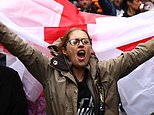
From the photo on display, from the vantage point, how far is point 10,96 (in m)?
3.23

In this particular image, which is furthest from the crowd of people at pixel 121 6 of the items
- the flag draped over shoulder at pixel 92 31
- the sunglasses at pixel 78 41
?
the sunglasses at pixel 78 41

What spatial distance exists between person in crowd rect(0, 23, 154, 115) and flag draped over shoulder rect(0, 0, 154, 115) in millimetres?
450

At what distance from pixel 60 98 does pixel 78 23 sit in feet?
3.50

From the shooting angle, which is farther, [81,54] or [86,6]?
[86,6]

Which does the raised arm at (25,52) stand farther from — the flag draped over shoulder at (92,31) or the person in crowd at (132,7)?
the person in crowd at (132,7)

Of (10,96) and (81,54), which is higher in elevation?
(81,54)

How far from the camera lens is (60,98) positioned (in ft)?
10.9

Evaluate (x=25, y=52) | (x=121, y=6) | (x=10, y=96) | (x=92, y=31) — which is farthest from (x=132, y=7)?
(x=10, y=96)

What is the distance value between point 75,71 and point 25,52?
42cm

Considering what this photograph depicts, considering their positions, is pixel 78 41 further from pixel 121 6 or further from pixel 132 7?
pixel 121 6

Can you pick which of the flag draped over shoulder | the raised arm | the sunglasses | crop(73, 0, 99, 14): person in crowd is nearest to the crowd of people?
crop(73, 0, 99, 14): person in crowd

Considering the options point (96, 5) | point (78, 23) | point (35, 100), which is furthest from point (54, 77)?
point (96, 5)

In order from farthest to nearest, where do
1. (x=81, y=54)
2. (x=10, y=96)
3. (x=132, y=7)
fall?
(x=132, y=7) → (x=81, y=54) → (x=10, y=96)

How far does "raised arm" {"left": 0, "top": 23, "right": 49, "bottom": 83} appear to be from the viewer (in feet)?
10.8
